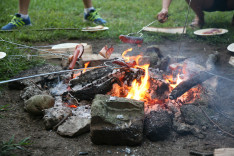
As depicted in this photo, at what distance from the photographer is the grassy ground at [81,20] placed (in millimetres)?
4840

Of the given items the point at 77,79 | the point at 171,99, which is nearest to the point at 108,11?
the point at 77,79

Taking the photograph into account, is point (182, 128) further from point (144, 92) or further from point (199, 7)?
point (199, 7)

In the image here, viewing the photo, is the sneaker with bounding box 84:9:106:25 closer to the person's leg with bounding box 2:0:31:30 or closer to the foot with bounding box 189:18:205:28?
the person's leg with bounding box 2:0:31:30

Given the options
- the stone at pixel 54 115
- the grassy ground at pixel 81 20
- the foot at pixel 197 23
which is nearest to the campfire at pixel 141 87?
the stone at pixel 54 115

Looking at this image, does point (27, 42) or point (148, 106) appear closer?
point (148, 106)

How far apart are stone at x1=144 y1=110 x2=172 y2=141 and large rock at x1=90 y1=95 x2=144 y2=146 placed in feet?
0.34

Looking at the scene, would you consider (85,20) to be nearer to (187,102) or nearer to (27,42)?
(27,42)

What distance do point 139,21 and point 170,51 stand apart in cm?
220

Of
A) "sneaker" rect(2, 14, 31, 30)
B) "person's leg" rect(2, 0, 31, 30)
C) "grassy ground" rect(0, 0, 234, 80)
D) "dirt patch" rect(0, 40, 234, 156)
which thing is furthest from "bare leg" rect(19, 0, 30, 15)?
"dirt patch" rect(0, 40, 234, 156)

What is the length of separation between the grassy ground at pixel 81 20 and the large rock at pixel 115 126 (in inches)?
74.6

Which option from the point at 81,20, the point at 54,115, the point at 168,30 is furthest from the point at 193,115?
the point at 81,20

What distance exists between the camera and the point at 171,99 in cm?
262

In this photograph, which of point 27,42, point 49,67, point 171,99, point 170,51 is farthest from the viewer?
point 27,42

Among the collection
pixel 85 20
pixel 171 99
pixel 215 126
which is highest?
pixel 85 20
